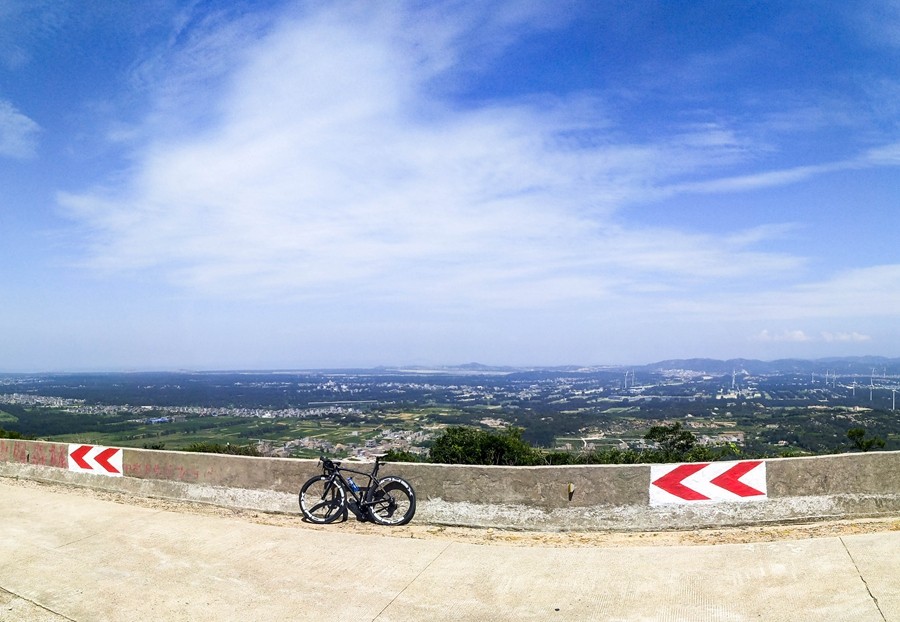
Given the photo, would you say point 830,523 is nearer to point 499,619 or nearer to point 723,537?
point 723,537

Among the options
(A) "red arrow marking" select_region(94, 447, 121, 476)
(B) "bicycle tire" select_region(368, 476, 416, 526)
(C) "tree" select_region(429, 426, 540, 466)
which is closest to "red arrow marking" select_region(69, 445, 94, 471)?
(A) "red arrow marking" select_region(94, 447, 121, 476)

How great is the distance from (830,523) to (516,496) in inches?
148

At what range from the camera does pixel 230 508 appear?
9523mm

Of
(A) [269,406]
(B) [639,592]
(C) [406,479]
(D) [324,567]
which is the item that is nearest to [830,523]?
(B) [639,592]

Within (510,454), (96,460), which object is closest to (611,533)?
(96,460)

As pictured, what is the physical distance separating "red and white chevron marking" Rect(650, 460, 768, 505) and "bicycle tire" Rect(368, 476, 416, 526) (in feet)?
10.5

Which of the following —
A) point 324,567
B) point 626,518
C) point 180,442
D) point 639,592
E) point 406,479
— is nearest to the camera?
point 639,592

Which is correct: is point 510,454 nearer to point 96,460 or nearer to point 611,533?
point 96,460

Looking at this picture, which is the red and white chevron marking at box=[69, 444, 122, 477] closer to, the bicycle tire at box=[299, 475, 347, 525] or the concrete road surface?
the concrete road surface

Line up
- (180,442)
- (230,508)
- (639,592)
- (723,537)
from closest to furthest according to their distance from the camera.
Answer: (639,592) < (723,537) < (230,508) < (180,442)

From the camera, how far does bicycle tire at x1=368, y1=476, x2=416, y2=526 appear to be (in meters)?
8.48

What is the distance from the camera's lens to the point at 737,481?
25.3 feet

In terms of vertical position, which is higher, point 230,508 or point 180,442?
point 230,508

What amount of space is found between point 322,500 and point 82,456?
5.58m
